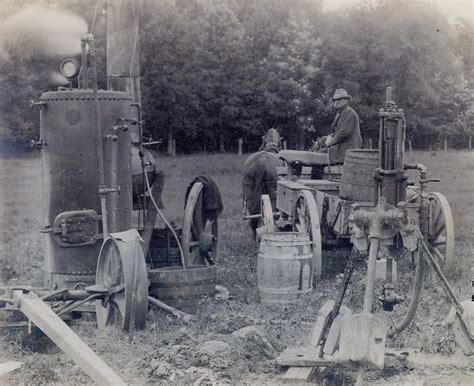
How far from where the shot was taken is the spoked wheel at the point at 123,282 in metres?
6.11

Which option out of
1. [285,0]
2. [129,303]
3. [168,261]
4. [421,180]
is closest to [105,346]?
[129,303]

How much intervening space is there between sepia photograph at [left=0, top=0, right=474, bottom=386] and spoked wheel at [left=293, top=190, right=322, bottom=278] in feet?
0.10

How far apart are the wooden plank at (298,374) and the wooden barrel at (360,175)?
2758 mm

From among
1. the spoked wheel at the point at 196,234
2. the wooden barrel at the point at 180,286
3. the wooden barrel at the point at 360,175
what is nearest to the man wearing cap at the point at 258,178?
the spoked wheel at the point at 196,234

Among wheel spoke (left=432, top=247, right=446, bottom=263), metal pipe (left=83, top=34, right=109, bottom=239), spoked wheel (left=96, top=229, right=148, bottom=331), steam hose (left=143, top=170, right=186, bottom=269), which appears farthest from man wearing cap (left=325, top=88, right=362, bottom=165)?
spoked wheel (left=96, top=229, right=148, bottom=331)

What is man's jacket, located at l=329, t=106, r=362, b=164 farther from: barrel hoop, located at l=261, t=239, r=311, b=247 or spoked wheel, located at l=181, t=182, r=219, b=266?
barrel hoop, located at l=261, t=239, r=311, b=247

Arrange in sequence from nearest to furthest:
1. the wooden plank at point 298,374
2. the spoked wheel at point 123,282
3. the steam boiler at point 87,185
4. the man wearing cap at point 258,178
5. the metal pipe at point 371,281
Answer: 1. the metal pipe at point 371,281
2. the wooden plank at point 298,374
3. the spoked wheel at point 123,282
4. the steam boiler at point 87,185
5. the man wearing cap at point 258,178

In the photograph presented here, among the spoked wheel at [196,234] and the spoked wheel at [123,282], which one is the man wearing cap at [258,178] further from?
the spoked wheel at [123,282]

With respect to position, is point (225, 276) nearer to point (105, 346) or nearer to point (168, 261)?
point (168, 261)

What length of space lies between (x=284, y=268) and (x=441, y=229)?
2014 millimetres

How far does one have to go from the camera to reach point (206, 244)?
8523 mm

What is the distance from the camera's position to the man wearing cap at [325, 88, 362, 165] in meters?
9.59

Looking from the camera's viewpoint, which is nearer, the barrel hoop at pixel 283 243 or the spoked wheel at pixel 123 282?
the spoked wheel at pixel 123 282

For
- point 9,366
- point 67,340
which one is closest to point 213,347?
point 67,340
